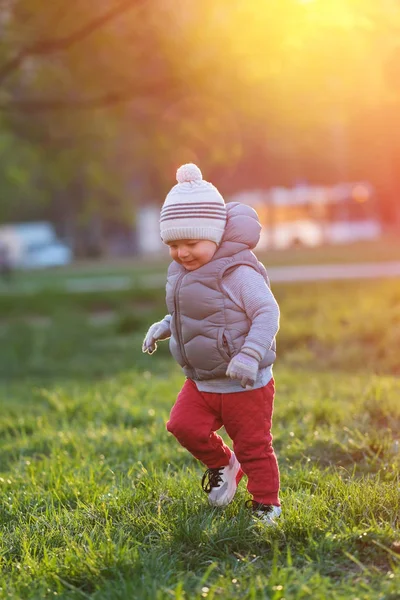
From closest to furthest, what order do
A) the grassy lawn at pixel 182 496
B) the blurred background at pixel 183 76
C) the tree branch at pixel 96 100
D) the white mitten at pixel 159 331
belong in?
the grassy lawn at pixel 182 496 → the white mitten at pixel 159 331 → the blurred background at pixel 183 76 → the tree branch at pixel 96 100

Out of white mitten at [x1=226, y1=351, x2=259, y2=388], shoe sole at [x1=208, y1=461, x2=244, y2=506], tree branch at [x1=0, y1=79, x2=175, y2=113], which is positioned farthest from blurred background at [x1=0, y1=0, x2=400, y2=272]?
white mitten at [x1=226, y1=351, x2=259, y2=388]

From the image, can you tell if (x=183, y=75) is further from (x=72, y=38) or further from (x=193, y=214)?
(x=193, y=214)

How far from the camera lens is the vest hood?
3.43m

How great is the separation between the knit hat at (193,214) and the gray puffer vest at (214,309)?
78mm

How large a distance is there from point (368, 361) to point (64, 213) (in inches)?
1959

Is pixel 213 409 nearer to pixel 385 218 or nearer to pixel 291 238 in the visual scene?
pixel 291 238

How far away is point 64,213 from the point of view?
56.1 m

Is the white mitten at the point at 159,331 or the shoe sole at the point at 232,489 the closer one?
the shoe sole at the point at 232,489

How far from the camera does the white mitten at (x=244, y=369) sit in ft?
10.4

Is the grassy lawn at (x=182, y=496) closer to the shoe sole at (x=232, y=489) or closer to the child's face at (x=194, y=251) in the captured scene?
the shoe sole at (x=232, y=489)

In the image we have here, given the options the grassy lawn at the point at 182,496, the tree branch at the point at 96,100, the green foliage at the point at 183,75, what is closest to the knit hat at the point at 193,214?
the grassy lawn at the point at 182,496

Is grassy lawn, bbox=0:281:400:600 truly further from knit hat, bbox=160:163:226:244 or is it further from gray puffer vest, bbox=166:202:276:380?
knit hat, bbox=160:163:226:244

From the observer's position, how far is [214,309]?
337 centimetres

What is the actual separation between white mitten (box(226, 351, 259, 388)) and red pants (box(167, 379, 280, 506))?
248 mm
